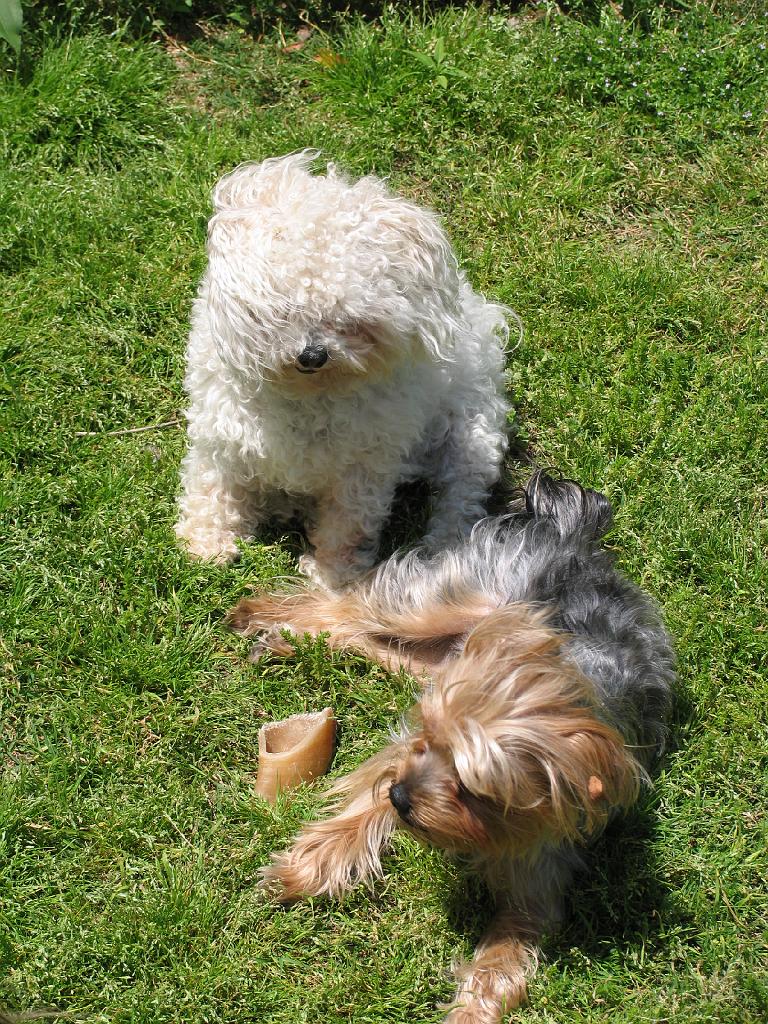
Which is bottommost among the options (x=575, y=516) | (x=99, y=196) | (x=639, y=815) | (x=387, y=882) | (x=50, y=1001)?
(x=50, y=1001)

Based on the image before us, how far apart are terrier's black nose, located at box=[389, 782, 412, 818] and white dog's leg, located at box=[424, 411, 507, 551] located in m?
1.27

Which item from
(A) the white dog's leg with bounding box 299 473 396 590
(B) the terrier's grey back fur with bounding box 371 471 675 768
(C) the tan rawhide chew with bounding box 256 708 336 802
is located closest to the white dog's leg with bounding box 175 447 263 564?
(A) the white dog's leg with bounding box 299 473 396 590

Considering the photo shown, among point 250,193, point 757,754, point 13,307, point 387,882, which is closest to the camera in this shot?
point 250,193

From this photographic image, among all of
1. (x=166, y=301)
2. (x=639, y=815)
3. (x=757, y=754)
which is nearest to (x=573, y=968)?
(x=639, y=815)

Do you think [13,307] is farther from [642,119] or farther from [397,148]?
[642,119]

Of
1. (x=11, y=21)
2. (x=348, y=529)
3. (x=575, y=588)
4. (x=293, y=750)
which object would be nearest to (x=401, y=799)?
(x=293, y=750)

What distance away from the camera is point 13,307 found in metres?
4.55

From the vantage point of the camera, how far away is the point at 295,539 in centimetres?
424

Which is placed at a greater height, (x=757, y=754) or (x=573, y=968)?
(x=757, y=754)

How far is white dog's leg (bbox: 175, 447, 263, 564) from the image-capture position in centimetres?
401

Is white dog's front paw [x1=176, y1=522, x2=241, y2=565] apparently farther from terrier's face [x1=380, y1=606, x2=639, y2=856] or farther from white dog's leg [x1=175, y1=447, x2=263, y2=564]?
terrier's face [x1=380, y1=606, x2=639, y2=856]

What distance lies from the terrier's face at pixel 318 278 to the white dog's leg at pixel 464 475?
0.73 metres

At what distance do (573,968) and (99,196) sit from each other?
3.63 meters

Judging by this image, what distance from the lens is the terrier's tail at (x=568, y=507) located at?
3662mm
